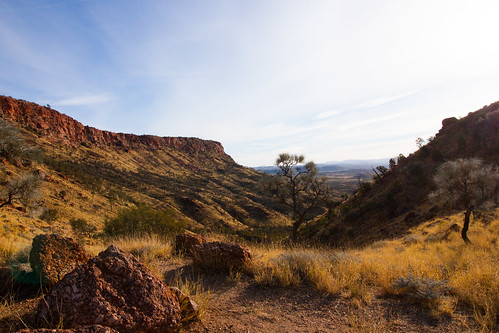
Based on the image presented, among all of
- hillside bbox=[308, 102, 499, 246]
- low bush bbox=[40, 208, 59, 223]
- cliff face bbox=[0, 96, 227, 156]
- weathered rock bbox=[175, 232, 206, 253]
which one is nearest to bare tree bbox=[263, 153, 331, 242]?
hillside bbox=[308, 102, 499, 246]

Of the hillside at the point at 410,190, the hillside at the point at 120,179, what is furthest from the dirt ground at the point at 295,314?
the hillside at the point at 410,190

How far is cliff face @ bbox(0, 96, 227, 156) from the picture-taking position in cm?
7494

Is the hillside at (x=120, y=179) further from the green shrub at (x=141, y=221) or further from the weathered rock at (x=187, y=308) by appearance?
the weathered rock at (x=187, y=308)

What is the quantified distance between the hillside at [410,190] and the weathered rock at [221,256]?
73.8 ft

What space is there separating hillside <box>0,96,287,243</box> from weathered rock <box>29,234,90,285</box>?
12241 millimetres

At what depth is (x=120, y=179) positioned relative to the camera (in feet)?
207

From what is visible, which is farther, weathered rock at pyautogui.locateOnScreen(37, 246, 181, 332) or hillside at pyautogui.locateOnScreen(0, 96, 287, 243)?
hillside at pyautogui.locateOnScreen(0, 96, 287, 243)

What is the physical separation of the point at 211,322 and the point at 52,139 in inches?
3764

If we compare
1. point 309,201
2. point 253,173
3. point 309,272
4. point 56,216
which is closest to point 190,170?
point 253,173

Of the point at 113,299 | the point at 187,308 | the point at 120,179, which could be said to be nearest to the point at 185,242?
the point at 187,308

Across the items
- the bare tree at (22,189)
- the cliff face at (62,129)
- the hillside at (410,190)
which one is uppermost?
the cliff face at (62,129)

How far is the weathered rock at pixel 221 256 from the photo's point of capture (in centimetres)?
559

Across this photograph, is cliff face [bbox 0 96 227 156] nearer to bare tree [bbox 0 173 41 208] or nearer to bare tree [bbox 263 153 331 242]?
bare tree [bbox 0 173 41 208]

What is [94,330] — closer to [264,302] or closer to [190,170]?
→ [264,302]
